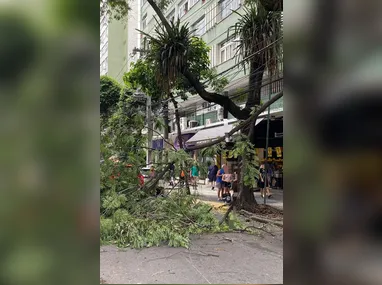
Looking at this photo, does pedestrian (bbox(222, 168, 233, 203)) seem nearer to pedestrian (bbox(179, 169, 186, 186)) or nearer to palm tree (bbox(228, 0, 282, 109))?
pedestrian (bbox(179, 169, 186, 186))

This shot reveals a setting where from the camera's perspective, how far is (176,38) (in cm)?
700

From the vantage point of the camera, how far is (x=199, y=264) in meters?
4.40

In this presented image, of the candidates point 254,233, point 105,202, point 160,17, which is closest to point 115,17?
point 160,17

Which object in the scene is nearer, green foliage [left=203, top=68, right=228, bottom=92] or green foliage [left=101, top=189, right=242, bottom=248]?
green foliage [left=101, top=189, right=242, bottom=248]

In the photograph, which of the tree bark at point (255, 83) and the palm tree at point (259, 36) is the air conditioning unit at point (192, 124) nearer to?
the tree bark at point (255, 83)

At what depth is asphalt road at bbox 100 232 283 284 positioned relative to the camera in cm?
388

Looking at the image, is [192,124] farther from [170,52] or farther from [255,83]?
[170,52]

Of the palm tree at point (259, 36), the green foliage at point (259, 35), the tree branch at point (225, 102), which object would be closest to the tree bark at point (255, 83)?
the tree branch at point (225, 102)

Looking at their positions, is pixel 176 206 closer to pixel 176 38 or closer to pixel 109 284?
pixel 109 284

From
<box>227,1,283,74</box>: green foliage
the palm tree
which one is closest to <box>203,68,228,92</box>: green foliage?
the palm tree

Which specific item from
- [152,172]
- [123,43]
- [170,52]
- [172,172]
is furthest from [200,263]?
[123,43]

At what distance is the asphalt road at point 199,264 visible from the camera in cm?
388

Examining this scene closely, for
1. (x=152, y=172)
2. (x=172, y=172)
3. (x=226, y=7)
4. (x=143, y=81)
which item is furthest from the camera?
(x=226, y=7)
